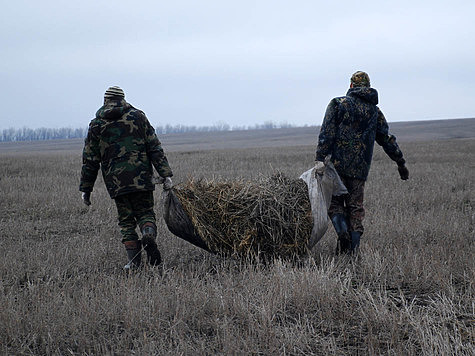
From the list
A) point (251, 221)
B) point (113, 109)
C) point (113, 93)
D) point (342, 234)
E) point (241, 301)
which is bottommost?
point (241, 301)

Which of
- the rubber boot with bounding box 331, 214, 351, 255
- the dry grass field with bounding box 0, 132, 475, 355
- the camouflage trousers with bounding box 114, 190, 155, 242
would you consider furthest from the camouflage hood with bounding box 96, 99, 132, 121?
the rubber boot with bounding box 331, 214, 351, 255

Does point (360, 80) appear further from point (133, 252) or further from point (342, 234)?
point (133, 252)

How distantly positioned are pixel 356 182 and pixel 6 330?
367cm

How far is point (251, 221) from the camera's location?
4.84 metres

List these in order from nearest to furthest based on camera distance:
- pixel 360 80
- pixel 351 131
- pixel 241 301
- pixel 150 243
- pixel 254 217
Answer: pixel 241 301 < pixel 150 243 < pixel 254 217 < pixel 351 131 < pixel 360 80

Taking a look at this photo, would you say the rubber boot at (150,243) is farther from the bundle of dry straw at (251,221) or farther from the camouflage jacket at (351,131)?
the camouflage jacket at (351,131)

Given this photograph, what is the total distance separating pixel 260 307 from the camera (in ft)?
10.9

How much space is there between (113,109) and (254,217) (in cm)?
184

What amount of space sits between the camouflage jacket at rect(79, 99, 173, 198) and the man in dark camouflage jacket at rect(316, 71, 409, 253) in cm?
185

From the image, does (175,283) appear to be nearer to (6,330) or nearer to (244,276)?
(244,276)

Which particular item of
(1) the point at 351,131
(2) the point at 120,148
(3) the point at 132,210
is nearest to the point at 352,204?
(1) the point at 351,131

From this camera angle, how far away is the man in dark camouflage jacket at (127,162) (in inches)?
185

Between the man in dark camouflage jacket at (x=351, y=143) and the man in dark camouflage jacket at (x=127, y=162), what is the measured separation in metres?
1.85

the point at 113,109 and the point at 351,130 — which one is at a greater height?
the point at 113,109
